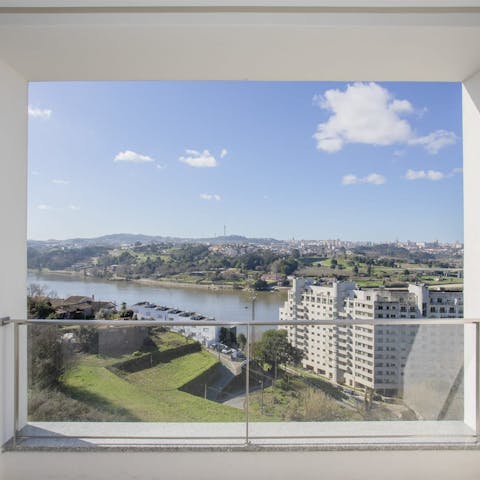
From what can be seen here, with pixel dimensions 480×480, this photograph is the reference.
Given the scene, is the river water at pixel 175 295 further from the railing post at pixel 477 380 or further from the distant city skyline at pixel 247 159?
the railing post at pixel 477 380

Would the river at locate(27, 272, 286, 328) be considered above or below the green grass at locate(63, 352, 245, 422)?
above

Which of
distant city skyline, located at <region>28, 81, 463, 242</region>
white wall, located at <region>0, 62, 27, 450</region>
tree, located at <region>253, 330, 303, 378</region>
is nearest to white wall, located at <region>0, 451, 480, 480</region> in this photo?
white wall, located at <region>0, 62, 27, 450</region>

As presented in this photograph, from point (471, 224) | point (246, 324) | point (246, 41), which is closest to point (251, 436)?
point (246, 324)

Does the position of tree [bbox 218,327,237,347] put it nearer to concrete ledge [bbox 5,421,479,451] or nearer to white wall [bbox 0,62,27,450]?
concrete ledge [bbox 5,421,479,451]

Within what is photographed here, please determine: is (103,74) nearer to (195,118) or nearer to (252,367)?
(195,118)

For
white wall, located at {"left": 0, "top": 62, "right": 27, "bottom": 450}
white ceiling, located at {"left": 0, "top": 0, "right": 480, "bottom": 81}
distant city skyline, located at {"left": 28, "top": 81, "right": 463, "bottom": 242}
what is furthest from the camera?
distant city skyline, located at {"left": 28, "top": 81, "right": 463, "bottom": 242}

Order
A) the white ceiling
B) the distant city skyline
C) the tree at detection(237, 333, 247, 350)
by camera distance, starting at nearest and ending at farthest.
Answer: the white ceiling
the tree at detection(237, 333, 247, 350)
the distant city skyline

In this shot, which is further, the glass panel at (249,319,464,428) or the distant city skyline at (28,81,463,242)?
the distant city skyline at (28,81,463,242)
